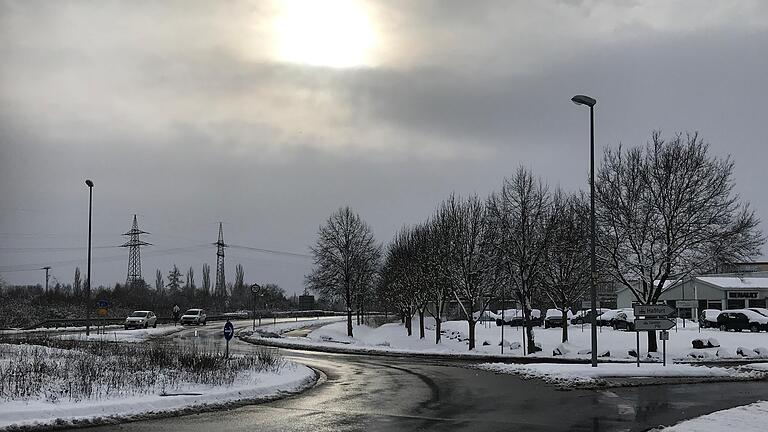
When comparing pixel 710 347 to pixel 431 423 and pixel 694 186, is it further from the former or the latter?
pixel 431 423

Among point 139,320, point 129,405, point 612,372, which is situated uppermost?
point 129,405

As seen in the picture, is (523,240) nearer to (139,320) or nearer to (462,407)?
(462,407)

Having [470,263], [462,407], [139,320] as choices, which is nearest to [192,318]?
[139,320]

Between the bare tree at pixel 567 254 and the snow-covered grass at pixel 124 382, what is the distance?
20.1 meters

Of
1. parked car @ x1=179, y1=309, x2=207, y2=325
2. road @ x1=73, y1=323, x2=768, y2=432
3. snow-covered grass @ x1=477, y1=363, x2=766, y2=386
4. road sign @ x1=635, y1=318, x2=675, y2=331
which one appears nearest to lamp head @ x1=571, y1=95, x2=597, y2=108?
road sign @ x1=635, y1=318, x2=675, y2=331

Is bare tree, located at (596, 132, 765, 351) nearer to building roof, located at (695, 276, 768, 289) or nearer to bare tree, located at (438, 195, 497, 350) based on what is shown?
bare tree, located at (438, 195, 497, 350)

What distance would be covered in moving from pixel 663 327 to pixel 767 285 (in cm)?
6465

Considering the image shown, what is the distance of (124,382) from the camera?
17875mm

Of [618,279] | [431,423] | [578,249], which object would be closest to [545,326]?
[578,249]

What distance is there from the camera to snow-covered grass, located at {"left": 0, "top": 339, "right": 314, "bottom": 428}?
47.7ft

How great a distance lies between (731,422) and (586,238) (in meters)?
26.3

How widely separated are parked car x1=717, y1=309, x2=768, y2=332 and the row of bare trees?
15860 millimetres

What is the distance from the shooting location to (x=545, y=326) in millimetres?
62375

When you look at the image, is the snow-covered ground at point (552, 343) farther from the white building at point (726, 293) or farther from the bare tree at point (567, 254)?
the white building at point (726, 293)
